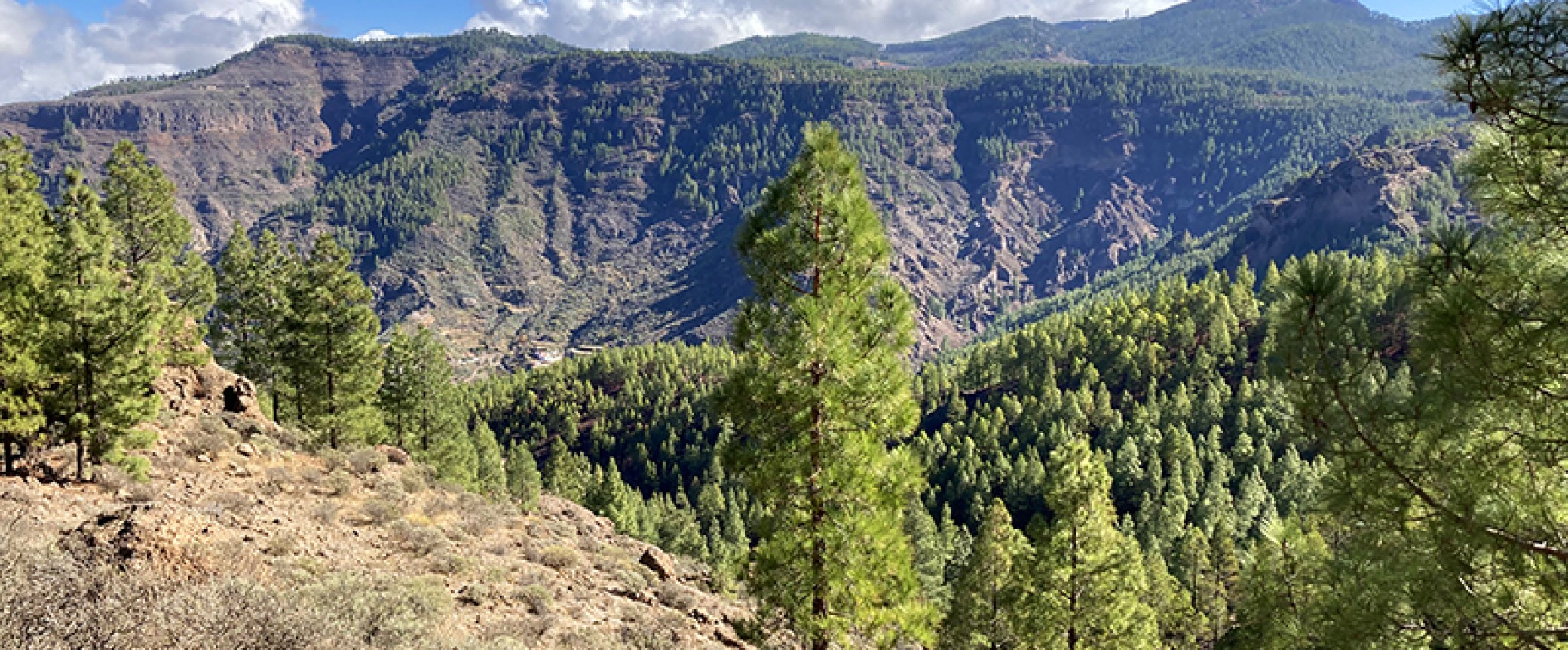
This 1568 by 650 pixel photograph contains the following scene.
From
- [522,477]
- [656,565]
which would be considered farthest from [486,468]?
[656,565]

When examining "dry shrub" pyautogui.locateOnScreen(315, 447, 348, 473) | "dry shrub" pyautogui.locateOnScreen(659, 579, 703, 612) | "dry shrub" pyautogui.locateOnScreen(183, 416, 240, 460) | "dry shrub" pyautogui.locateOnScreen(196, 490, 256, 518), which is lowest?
"dry shrub" pyautogui.locateOnScreen(659, 579, 703, 612)

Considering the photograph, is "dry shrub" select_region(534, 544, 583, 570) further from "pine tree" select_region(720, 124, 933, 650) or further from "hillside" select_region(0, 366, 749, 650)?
"pine tree" select_region(720, 124, 933, 650)

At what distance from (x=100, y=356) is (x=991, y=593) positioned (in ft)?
115

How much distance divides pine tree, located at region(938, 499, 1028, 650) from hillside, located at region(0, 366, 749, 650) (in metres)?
9.66

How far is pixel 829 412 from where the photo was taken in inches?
480

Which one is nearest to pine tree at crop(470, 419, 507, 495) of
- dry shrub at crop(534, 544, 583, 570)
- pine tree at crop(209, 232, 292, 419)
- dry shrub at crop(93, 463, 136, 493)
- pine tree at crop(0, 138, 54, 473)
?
pine tree at crop(209, 232, 292, 419)

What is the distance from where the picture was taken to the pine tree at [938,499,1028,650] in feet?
84.3

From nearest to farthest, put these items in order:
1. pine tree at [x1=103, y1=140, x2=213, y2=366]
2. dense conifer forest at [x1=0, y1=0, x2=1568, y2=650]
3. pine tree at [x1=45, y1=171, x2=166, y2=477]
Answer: dense conifer forest at [x1=0, y1=0, x2=1568, y2=650]
pine tree at [x1=45, y1=171, x2=166, y2=477]
pine tree at [x1=103, y1=140, x2=213, y2=366]

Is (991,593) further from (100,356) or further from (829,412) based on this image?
(100,356)

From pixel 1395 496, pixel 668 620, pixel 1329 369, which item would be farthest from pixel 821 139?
pixel 668 620

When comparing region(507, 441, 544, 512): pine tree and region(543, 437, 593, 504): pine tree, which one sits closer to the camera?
region(507, 441, 544, 512): pine tree

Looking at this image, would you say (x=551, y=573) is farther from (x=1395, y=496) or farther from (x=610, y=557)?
(x=1395, y=496)

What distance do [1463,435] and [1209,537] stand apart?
7281cm

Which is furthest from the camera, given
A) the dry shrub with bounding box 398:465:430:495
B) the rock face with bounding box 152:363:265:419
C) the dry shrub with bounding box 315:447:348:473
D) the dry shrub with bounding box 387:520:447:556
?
the rock face with bounding box 152:363:265:419
